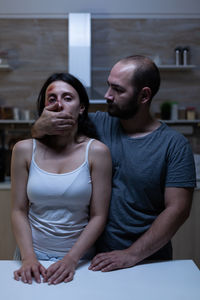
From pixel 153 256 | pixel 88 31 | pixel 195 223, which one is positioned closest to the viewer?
pixel 153 256

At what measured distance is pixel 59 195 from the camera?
4.06ft

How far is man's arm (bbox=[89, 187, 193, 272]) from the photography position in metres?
1.16

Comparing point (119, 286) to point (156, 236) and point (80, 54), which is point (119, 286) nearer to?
point (156, 236)

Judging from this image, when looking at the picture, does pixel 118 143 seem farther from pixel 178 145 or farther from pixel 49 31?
pixel 49 31

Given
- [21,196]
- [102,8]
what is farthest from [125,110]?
[102,8]

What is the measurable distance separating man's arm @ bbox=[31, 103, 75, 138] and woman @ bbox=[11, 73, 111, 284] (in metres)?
0.02

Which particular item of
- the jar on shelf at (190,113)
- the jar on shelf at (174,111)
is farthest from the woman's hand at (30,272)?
the jar on shelf at (190,113)

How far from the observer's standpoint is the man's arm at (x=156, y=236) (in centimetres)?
116

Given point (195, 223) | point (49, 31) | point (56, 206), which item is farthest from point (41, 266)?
point (49, 31)

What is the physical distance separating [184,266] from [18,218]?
635mm

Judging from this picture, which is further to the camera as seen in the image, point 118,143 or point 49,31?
point 49,31

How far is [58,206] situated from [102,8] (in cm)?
281

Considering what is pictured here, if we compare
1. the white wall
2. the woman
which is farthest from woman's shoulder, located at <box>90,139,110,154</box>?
the white wall

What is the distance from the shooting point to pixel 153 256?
1.40m
